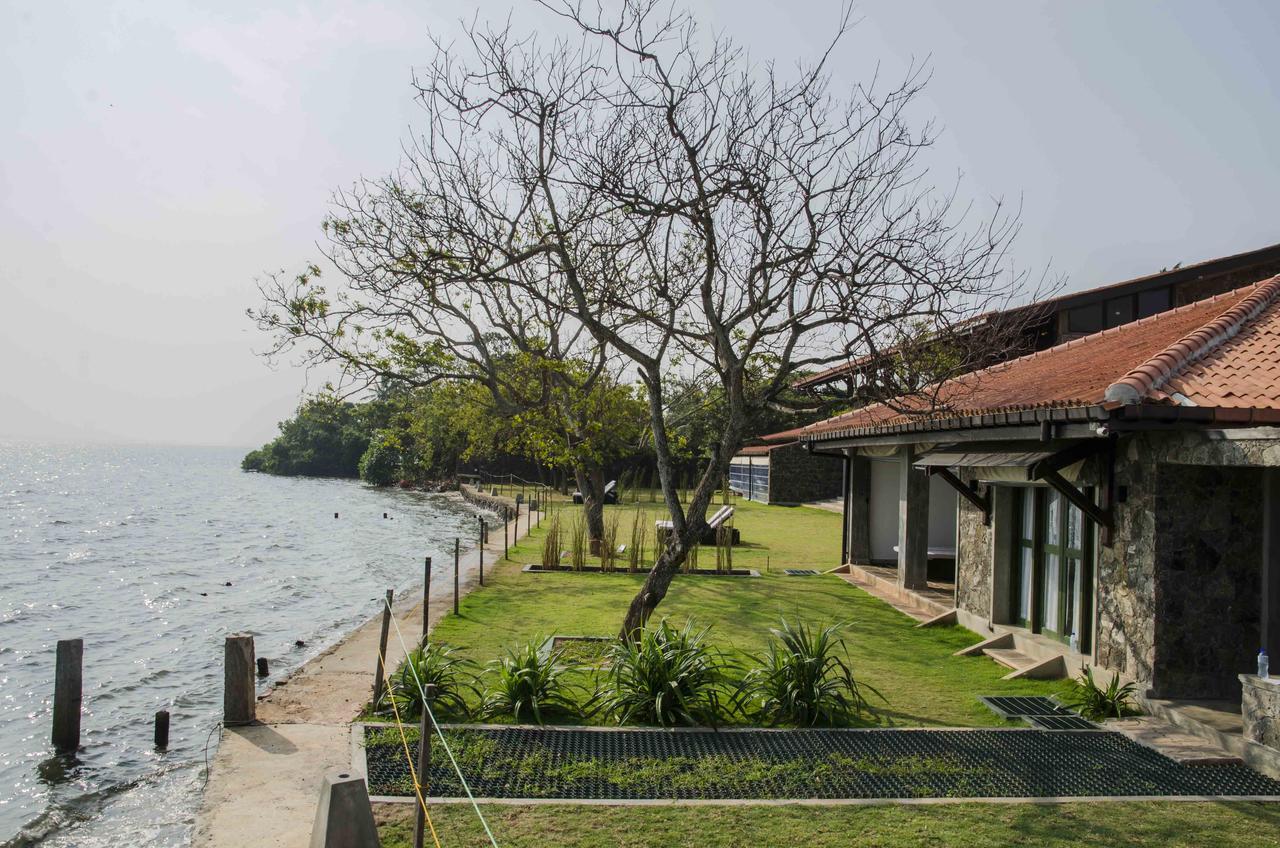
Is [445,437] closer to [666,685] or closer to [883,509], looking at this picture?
[883,509]

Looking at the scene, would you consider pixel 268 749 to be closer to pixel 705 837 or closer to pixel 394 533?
pixel 705 837

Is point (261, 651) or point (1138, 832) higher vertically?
point (1138, 832)

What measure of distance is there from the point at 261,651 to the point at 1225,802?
10799 mm

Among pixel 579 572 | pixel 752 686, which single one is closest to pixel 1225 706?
pixel 752 686

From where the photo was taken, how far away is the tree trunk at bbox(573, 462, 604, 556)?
1898cm

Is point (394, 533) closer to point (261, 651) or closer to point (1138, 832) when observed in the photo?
point (261, 651)

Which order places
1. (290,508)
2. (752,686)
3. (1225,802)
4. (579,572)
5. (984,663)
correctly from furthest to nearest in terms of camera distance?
(290,508), (579,572), (984,663), (752,686), (1225,802)

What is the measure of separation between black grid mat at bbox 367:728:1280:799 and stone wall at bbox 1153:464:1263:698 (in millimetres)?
872

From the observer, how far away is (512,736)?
6.42 metres

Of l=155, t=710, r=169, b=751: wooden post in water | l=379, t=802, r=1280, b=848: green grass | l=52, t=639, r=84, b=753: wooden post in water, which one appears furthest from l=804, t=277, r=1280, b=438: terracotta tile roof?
l=52, t=639, r=84, b=753: wooden post in water

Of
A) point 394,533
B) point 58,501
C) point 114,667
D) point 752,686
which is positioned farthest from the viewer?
point 58,501

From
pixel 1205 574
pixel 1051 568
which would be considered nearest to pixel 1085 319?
pixel 1051 568

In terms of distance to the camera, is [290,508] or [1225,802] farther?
[290,508]

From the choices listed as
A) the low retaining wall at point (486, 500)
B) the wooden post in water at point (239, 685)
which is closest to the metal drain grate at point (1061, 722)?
the wooden post in water at point (239, 685)
